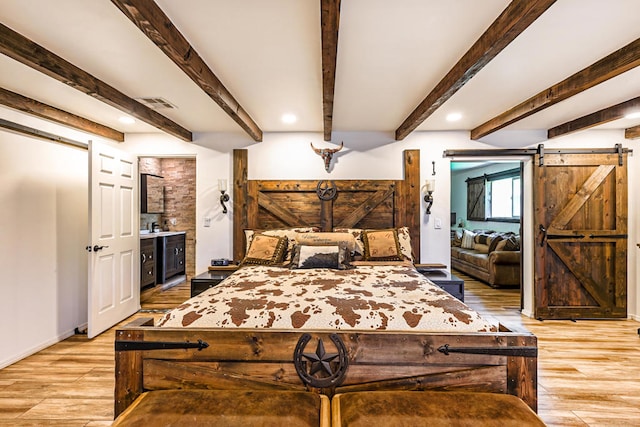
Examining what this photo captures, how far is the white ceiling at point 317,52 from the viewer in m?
1.72

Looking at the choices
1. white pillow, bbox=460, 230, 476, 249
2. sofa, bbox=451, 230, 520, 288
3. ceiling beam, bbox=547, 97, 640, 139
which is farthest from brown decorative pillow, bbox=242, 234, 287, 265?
white pillow, bbox=460, 230, 476, 249

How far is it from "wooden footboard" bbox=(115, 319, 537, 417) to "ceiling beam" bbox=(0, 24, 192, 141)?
1.96 m

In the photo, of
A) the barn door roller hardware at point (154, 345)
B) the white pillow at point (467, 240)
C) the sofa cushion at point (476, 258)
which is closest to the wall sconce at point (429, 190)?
the sofa cushion at point (476, 258)

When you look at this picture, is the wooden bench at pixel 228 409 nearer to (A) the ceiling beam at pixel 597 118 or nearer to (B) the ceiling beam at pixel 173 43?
(B) the ceiling beam at pixel 173 43

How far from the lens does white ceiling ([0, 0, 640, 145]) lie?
67.8 inches

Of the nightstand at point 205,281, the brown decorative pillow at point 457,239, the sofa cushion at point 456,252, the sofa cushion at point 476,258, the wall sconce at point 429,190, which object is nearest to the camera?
the nightstand at point 205,281

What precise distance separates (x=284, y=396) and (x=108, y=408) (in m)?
1.49

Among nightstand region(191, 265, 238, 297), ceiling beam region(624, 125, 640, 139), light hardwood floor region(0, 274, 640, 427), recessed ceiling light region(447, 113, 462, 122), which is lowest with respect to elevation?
light hardwood floor region(0, 274, 640, 427)

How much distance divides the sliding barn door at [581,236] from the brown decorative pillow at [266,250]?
3.18 metres

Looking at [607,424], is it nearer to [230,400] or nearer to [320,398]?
[320,398]

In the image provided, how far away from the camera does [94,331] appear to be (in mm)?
3297

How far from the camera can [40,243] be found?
10.1 ft

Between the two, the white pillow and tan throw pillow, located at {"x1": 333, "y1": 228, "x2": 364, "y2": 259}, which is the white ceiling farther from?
the white pillow

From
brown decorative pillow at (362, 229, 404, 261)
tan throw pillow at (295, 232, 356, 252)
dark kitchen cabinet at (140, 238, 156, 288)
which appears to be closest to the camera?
tan throw pillow at (295, 232, 356, 252)
